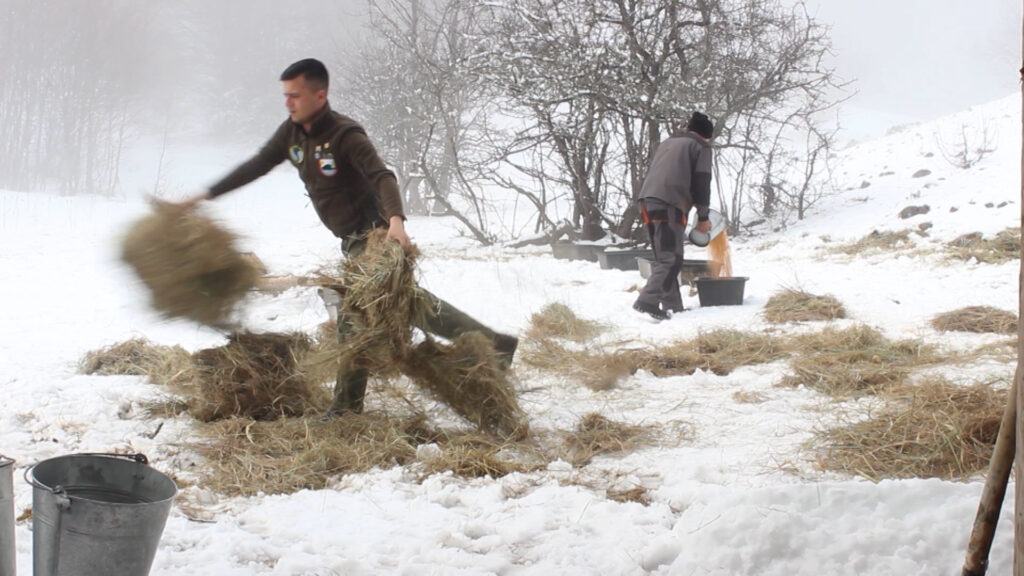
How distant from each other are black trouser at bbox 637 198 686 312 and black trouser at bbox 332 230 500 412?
10.9 feet

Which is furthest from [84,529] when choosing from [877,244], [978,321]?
[877,244]

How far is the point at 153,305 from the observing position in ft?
11.1

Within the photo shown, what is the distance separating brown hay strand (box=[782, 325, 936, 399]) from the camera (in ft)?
13.7

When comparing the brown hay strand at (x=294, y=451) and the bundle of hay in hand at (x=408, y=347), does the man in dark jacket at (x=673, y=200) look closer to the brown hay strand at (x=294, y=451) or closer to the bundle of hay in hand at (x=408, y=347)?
the bundle of hay in hand at (x=408, y=347)

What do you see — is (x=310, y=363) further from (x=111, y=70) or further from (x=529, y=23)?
(x=111, y=70)

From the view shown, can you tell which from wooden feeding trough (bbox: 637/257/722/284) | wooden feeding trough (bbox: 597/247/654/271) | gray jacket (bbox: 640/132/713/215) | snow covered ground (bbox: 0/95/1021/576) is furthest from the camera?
wooden feeding trough (bbox: 597/247/654/271)

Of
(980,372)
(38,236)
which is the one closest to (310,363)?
(980,372)

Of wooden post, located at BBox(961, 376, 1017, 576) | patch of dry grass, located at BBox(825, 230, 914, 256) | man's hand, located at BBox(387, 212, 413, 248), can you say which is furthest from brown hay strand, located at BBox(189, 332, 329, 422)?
patch of dry grass, located at BBox(825, 230, 914, 256)

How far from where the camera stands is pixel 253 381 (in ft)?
12.4

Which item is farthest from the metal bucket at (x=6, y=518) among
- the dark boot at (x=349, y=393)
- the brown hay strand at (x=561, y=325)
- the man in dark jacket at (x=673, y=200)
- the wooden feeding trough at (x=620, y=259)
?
the wooden feeding trough at (x=620, y=259)

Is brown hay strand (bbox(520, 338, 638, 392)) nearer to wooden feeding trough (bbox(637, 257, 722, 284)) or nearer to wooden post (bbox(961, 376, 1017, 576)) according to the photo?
wooden post (bbox(961, 376, 1017, 576))

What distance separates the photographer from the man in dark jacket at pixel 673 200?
685 cm

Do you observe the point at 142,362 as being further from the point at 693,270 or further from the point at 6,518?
the point at 693,270

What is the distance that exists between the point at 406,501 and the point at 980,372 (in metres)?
3.13
